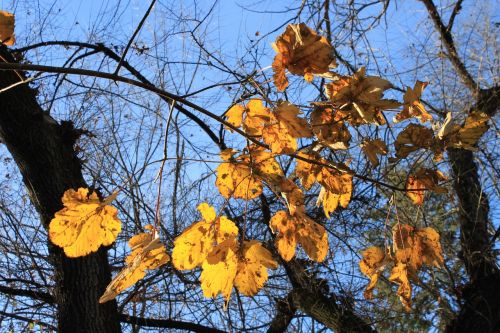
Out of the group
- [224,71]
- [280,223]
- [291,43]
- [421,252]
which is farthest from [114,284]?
[224,71]

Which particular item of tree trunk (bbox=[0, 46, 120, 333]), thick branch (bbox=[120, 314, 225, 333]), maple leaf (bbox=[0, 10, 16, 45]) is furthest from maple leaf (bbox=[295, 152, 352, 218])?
thick branch (bbox=[120, 314, 225, 333])

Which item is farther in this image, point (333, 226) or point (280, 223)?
point (333, 226)

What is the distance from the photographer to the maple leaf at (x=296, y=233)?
1.06 m

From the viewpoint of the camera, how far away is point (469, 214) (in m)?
3.38

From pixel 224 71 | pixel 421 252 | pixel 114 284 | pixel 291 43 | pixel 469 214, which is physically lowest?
pixel 114 284

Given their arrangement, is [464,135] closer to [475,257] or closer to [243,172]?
[243,172]

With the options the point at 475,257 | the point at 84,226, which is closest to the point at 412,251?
the point at 84,226

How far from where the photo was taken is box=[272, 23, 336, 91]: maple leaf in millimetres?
878

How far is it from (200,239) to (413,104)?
479 millimetres

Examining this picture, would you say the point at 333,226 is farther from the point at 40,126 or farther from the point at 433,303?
the point at 40,126

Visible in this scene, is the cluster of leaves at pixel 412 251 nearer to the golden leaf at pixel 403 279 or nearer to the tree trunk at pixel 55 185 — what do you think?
the golden leaf at pixel 403 279

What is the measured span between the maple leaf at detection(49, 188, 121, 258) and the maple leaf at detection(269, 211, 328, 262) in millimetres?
306

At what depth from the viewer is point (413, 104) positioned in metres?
1.08

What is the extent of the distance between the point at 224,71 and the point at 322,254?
209cm
